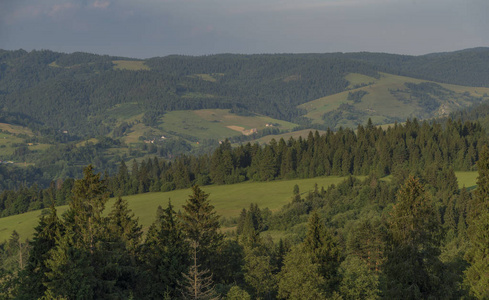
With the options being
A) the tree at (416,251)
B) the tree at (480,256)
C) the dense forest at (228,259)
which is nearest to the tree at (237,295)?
the dense forest at (228,259)

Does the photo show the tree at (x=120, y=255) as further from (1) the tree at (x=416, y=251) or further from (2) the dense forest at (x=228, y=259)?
(1) the tree at (x=416, y=251)

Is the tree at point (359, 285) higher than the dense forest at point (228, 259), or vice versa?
the dense forest at point (228, 259)

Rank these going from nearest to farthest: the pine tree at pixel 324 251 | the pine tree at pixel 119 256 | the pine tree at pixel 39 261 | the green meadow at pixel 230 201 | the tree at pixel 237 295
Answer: the pine tree at pixel 39 261, the pine tree at pixel 119 256, the tree at pixel 237 295, the pine tree at pixel 324 251, the green meadow at pixel 230 201

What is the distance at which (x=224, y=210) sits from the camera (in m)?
171

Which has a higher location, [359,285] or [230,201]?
[359,285]

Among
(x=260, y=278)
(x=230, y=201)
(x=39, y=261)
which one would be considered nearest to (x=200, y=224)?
(x=260, y=278)

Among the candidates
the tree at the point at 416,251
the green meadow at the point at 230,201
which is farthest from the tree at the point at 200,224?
the green meadow at the point at 230,201

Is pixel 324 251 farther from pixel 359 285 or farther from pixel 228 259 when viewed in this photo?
pixel 228 259

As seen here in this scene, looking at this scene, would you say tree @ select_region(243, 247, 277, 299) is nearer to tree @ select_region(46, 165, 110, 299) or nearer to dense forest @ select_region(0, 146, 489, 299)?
dense forest @ select_region(0, 146, 489, 299)

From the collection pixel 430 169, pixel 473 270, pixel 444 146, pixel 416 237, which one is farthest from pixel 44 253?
pixel 444 146

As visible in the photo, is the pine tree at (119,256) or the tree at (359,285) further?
the tree at (359,285)

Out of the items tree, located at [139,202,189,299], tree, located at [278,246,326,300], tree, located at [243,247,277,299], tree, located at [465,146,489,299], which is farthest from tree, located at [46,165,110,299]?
tree, located at [465,146,489,299]

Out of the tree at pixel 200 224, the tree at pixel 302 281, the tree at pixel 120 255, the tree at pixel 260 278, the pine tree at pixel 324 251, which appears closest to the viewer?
the tree at pixel 120 255

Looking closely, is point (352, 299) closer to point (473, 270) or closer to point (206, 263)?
point (473, 270)
